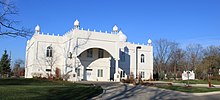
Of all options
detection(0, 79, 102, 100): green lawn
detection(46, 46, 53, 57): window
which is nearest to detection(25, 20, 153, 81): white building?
detection(46, 46, 53, 57): window

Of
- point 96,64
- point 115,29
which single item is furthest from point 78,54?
point 115,29

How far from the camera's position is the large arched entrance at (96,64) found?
42219mm

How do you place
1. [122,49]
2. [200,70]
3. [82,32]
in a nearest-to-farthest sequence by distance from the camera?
[82,32], [122,49], [200,70]

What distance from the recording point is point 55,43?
42.2 meters

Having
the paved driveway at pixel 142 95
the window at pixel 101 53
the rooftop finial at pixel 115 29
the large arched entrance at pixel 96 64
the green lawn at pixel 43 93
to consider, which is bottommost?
the paved driveway at pixel 142 95

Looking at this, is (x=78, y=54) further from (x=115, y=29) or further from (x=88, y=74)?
(x=115, y=29)

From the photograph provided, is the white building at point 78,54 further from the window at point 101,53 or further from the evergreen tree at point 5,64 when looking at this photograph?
the evergreen tree at point 5,64

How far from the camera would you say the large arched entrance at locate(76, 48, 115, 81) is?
4222 centimetres

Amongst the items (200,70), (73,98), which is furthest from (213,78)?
(73,98)

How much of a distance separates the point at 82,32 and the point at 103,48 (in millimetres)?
4190

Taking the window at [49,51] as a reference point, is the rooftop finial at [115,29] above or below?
above

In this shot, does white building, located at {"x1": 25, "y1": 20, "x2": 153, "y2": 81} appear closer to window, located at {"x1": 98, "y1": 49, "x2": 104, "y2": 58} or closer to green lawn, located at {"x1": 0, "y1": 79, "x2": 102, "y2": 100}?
window, located at {"x1": 98, "y1": 49, "x2": 104, "y2": 58}

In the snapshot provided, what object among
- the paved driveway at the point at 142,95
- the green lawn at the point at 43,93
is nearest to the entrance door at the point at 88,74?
the paved driveway at the point at 142,95

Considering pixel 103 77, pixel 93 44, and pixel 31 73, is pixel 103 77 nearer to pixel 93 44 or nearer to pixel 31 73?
pixel 93 44
